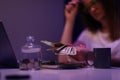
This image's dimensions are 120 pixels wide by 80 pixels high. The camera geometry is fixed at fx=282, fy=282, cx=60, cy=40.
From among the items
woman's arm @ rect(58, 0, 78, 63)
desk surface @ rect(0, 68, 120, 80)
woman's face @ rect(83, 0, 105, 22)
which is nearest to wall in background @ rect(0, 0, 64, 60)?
woman's arm @ rect(58, 0, 78, 63)

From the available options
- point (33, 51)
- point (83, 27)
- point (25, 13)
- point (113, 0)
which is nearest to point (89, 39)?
point (83, 27)

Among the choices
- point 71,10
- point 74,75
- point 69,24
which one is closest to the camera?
point 74,75

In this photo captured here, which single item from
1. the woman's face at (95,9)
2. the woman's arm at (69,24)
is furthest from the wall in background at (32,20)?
the woman's face at (95,9)

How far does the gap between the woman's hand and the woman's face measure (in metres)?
0.09

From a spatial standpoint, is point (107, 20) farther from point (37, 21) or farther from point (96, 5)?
point (37, 21)

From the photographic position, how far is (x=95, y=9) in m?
2.27

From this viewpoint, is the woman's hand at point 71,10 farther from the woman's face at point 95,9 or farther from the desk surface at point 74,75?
the desk surface at point 74,75

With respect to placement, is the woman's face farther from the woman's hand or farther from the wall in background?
the wall in background

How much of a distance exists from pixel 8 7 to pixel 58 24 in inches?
19.5

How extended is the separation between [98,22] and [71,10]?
0.83 feet

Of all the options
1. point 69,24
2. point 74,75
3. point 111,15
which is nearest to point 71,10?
point 69,24

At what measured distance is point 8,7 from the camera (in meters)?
2.50

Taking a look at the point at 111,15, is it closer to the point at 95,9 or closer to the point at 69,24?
the point at 95,9

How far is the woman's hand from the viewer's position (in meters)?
2.28
